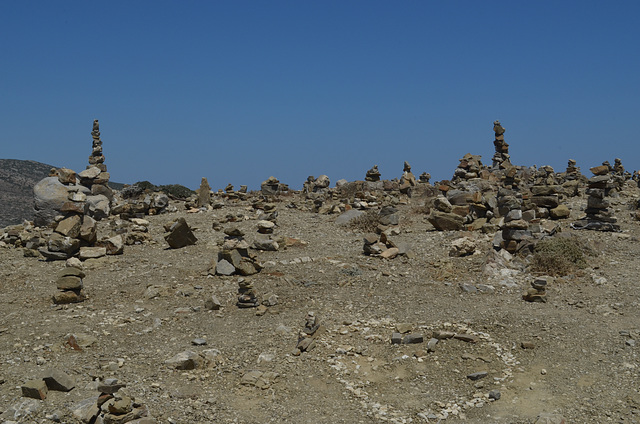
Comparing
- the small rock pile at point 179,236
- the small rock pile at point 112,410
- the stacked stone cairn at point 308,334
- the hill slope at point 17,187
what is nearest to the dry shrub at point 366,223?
the small rock pile at point 179,236

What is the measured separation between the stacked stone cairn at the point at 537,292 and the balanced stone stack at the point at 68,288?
9989 mm

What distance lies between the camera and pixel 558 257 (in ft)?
48.0

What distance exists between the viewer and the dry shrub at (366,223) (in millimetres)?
20328

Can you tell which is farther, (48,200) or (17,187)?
(17,187)

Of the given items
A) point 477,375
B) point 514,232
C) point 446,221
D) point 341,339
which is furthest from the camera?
point 446,221

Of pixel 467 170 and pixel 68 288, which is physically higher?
pixel 467 170

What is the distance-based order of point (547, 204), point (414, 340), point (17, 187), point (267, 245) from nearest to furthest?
point (414, 340) < point (267, 245) < point (547, 204) < point (17, 187)

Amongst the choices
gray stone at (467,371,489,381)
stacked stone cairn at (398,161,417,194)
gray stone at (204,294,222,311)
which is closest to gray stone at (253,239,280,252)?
gray stone at (204,294,222,311)

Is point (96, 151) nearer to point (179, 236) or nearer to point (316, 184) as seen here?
point (316, 184)

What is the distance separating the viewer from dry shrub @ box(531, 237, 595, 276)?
14375 millimetres

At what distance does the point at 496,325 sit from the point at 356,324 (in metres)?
2.73

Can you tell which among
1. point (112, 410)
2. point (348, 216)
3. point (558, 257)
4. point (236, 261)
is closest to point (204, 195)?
point (348, 216)

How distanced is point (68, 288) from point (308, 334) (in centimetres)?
574

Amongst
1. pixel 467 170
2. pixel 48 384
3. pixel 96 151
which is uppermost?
pixel 467 170
